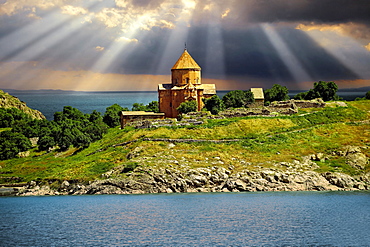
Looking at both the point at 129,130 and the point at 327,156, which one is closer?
the point at 327,156

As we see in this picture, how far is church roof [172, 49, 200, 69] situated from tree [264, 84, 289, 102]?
959 inches

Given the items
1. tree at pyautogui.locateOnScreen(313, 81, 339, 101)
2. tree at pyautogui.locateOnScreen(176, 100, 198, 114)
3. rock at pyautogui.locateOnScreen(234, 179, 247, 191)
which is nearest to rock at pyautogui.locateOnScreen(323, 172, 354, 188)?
rock at pyautogui.locateOnScreen(234, 179, 247, 191)

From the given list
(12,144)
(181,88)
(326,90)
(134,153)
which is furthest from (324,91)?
(12,144)

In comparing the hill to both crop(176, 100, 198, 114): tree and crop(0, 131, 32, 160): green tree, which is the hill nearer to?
crop(0, 131, 32, 160): green tree

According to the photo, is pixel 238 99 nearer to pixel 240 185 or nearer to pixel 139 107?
pixel 139 107

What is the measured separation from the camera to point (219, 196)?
63875mm

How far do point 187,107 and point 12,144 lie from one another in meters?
34.5

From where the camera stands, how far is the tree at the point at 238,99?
351 feet

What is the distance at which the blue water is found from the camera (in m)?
43.6

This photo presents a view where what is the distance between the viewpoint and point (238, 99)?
10731cm

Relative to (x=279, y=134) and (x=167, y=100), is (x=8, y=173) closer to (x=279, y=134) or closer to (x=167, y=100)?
(x=167, y=100)

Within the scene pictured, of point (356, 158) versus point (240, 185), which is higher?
point (356, 158)

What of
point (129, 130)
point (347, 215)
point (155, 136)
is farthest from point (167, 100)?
point (347, 215)

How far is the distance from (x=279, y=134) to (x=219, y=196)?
25.2m
